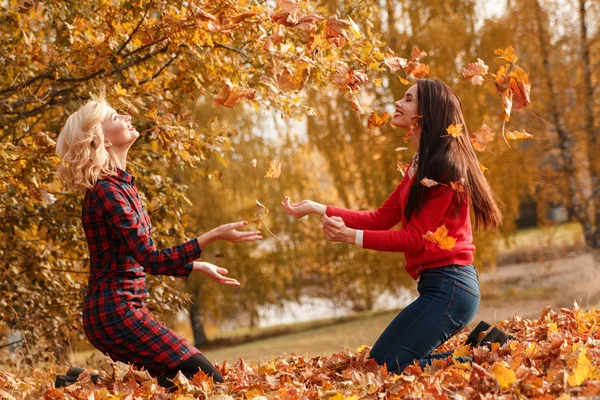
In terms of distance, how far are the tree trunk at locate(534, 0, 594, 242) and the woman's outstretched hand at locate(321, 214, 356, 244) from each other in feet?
31.0

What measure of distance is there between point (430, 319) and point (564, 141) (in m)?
9.52

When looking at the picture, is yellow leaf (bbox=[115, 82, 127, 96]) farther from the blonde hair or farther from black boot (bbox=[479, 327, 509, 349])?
black boot (bbox=[479, 327, 509, 349])

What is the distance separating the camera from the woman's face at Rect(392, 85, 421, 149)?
372cm

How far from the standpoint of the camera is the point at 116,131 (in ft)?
11.4

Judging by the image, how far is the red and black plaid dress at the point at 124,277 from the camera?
3209 millimetres

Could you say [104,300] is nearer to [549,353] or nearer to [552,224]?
[549,353]

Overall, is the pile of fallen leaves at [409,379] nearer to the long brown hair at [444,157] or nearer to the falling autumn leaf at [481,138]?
the long brown hair at [444,157]

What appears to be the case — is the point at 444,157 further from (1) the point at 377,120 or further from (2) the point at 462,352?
(2) the point at 462,352

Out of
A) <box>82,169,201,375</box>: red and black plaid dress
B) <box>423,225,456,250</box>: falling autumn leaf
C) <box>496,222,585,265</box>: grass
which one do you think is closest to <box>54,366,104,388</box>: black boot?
<box>82,169,201,375</box>: red and black plaid dress

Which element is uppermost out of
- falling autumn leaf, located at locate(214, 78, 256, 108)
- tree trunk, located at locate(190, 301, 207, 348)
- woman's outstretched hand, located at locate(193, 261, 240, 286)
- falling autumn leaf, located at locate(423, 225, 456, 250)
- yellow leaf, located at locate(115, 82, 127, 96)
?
yellow leaf, located at locate(115, 82, 127, 96)

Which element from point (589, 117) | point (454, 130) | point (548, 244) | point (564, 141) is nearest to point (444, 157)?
point (454, 130)

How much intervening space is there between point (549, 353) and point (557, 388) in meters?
0.61

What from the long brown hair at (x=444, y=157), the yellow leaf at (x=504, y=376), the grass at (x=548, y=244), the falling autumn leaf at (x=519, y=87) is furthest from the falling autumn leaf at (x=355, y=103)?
the grass at (x=548, y=244)

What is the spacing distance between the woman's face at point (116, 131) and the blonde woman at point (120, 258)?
0.04 meters
